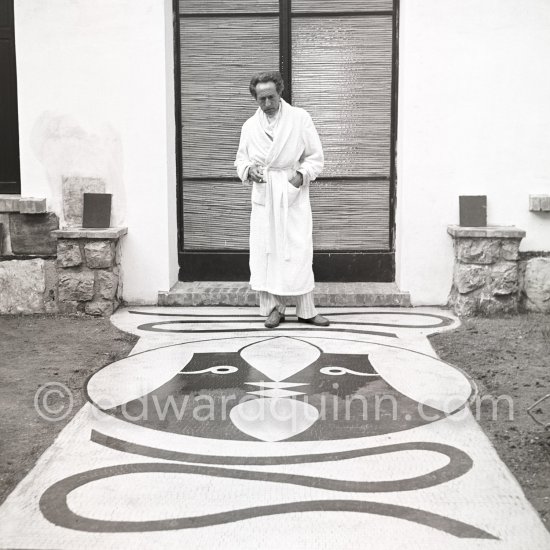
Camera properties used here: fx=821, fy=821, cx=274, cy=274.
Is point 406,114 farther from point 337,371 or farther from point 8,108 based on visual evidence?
point 8,108

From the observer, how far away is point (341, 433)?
3.64 meters

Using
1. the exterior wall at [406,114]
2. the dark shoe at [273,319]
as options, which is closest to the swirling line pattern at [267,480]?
the dark shoe at [273,319]

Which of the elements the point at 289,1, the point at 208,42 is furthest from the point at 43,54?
the point at 289,1

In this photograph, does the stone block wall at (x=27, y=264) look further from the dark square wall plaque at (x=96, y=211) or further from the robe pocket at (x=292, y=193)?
the robe pocket at (x=292, y=193)

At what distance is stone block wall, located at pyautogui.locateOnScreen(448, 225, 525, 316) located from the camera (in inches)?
228

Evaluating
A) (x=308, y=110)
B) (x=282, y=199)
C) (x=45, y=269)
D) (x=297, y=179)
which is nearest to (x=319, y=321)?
(x=282, y=199)

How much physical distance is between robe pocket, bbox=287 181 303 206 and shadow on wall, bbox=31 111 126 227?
141cm

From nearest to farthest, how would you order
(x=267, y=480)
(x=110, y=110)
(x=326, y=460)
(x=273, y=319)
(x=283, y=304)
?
(x=267, y=480) < (x=326, y=460) < (x=273, y=319) < (x=283, y=304) < (x=110, y=110)

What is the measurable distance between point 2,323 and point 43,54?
1.98m

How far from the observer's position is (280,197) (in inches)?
214

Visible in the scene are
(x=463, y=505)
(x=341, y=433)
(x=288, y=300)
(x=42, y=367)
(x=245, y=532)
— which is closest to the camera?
(x=245, y=532)

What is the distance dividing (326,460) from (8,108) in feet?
13.9

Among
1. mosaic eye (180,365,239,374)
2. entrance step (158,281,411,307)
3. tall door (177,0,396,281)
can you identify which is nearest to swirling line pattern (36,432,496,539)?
mosaic eye (180,365,239,374)

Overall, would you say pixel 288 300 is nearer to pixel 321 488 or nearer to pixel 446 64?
pixel 446 64
